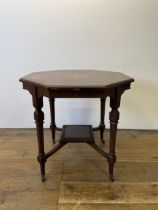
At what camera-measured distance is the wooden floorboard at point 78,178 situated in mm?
1242

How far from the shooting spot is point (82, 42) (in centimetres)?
198

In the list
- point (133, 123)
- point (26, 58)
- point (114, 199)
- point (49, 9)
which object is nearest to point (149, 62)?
point (133, 123)

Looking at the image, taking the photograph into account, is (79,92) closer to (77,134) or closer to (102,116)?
(77,134)

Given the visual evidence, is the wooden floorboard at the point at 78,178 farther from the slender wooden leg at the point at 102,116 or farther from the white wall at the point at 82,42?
the white wall at the point at 82,42

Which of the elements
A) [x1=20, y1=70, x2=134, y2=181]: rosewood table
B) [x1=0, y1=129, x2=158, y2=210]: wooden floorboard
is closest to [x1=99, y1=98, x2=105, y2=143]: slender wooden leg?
[x1=0, y1=129, x2=158, y2=210]: wooden floorboard

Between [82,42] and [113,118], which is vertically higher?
[82,42]

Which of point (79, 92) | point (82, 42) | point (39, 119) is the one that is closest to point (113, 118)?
point (79, 92)

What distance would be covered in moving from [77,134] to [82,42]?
88cm

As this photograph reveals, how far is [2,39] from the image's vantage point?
1.99 metres

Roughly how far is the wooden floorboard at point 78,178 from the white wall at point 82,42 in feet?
1.36

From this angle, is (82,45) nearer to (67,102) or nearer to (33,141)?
(67,102)

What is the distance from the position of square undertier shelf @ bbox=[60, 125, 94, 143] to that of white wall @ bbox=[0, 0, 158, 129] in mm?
509

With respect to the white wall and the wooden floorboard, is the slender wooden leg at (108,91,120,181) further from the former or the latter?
the white wall

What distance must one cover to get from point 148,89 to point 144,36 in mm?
499
